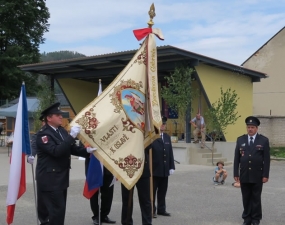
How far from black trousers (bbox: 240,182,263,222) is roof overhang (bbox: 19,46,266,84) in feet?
35.0

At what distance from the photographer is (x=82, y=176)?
1444cm

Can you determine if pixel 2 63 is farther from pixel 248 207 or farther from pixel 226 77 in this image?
pixel 248 207

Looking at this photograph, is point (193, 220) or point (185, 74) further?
point (185, 74)

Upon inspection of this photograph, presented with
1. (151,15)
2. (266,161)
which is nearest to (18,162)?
(151,15)

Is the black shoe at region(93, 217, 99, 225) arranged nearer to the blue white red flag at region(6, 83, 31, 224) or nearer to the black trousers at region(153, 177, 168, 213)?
the black trousers at region(153, 177, 168, 213)

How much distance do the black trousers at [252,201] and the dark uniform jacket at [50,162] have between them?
10.4 feet

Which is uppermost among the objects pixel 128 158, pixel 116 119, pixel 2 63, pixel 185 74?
pixel 2 63

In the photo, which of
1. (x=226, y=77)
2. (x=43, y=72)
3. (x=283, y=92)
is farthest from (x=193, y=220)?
(x=283, y=92)

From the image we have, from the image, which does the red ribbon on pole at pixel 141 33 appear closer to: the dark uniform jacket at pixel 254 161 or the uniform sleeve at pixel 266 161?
the dark uniform jacket at pixel 254 161

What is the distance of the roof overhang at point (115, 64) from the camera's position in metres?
18.8

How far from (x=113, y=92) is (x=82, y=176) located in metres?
8.75

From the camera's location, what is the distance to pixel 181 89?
18.9 metres

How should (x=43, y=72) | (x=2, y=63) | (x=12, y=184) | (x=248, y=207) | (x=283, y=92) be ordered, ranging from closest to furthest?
1. (x=12, y=184)
2. (x=248, y=207)
3. (x=43, y=72)
4. (x=283, y=92)
5. (x=2, y=63)

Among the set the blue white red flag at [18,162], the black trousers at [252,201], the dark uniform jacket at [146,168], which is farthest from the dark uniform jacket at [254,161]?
the blue white red flag at [18,162]
